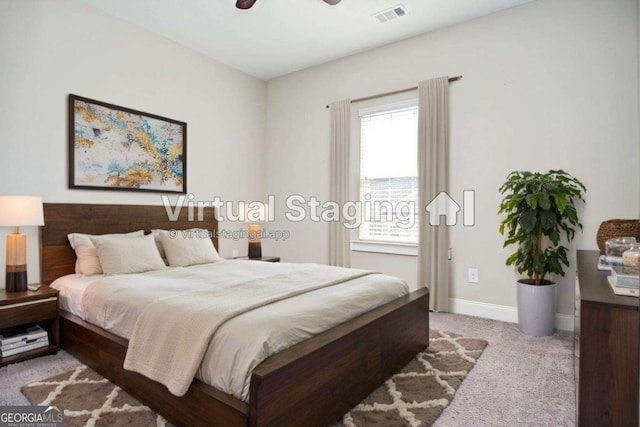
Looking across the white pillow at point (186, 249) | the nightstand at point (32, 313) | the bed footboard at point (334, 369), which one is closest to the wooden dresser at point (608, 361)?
the bed footboard at point (334, 369)

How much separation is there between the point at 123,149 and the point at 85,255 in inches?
44.1

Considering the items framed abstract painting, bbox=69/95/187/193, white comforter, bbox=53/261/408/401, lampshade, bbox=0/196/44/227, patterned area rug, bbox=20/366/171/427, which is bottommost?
patterned area rug, bbox=20/366/171/427

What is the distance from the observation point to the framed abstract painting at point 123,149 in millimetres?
3217

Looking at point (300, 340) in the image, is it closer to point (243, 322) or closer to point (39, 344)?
point (243, 322)

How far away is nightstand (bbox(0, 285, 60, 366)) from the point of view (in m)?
2.45

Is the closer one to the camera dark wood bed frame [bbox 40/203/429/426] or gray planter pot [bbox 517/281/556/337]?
dark wood bed frame [bbox 40/203/429/426]

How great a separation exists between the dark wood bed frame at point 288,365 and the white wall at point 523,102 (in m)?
1.37

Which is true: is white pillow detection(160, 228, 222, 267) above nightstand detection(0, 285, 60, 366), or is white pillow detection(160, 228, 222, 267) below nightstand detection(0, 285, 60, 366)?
above

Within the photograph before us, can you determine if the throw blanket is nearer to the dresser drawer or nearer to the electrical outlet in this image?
the dresser drawer

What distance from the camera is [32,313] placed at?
2.56m

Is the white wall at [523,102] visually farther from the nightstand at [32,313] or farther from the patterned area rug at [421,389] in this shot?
the nightstand at [32,313]

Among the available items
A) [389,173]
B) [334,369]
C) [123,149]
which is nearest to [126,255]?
[123,149]

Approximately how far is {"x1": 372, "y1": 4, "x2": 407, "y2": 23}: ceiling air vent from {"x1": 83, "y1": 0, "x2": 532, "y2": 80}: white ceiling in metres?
0.04

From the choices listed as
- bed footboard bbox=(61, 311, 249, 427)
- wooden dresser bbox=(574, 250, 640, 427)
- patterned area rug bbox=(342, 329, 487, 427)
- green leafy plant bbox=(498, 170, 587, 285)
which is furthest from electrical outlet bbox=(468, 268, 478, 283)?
bed footboard bbox=(61, 311, 249, 427)
